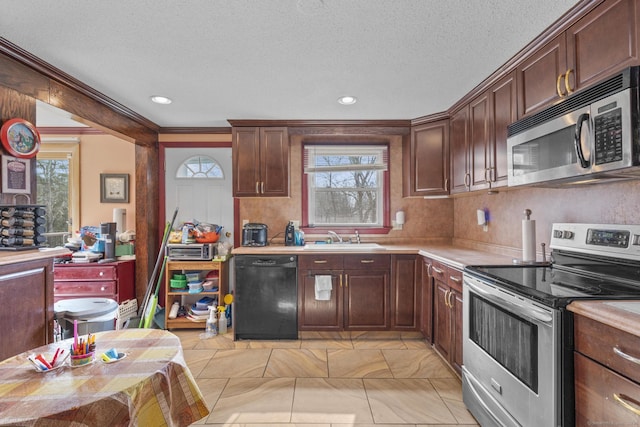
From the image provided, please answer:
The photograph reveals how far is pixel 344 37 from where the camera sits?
1.82 m

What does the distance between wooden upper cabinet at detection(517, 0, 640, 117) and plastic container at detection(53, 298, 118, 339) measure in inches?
132

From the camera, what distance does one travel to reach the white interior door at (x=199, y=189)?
149 inches

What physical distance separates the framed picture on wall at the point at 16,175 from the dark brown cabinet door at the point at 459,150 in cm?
334

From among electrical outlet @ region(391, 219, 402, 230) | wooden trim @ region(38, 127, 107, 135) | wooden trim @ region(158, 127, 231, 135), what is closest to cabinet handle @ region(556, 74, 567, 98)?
electrical outlet @ region(391, 219, 402, 230)

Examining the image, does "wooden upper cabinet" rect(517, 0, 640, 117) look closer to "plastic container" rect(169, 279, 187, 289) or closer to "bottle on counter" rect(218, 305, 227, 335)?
"bottle on counter" rect(218, 305, 227, 335)

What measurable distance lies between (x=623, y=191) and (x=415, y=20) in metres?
1.44

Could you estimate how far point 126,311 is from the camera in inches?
135

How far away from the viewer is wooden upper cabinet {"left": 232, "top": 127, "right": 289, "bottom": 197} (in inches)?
133

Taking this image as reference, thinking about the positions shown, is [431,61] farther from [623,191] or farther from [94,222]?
[94,222]

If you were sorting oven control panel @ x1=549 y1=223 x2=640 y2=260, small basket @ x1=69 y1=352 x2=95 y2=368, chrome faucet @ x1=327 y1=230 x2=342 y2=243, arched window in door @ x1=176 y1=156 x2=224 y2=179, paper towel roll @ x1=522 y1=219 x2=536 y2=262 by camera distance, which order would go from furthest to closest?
1. arched window in door @ x1=176 y1=156 x2=224 y2=179
2. chrome faucet @ x1=327 y1=230 x2=342 y2=243
3. paper towel roll @ x1=522 y1=219 x2=536 y2=262
4. oven control panel @ x1=549 y1=223 x2=640 y2=260
5. small basket @ x1=69 y1=352 x2=95 y2=368

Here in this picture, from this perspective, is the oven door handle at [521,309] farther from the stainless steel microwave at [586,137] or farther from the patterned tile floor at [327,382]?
the patterned tile floor at [327,382]

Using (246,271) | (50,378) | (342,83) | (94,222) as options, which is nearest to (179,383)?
(50,378)

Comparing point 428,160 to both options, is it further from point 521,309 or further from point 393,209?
point 521,309

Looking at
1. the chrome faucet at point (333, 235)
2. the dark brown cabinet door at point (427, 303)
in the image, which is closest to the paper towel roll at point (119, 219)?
the chrome faucet at point (333, 235)
